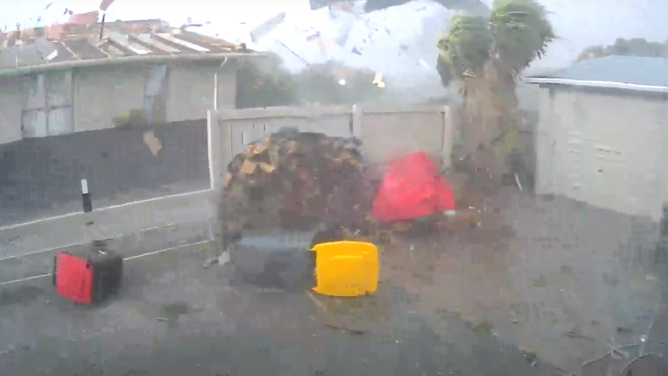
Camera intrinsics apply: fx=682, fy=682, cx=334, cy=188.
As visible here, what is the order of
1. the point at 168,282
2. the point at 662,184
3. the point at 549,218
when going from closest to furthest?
the point at 662,184 < the point at 549,218 < the point at 168,282

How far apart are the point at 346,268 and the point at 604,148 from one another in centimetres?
120

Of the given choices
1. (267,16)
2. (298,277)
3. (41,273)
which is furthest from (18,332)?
(267,16)

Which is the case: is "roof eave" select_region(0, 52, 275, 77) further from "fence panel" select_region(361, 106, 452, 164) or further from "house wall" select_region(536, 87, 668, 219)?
"house wall" select_region(536, 87, 668, 219)

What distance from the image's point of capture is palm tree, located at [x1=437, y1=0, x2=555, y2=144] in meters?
2.81

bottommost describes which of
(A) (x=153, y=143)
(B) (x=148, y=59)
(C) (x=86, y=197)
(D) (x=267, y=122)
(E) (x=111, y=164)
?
(C) (x=86, y=197)

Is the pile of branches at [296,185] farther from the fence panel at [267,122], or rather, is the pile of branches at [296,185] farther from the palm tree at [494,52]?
the palm tree at [494,52]

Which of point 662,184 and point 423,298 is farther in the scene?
point 423,298

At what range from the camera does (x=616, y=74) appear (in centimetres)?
272

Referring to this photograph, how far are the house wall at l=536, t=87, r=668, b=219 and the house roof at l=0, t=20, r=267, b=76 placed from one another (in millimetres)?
1339

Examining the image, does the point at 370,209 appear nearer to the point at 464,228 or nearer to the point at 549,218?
the point at 464,228

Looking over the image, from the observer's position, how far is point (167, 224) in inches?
125

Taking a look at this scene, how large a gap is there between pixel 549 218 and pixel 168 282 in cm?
173

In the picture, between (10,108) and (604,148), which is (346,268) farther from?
(10,108)

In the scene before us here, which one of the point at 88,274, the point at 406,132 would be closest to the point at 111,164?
the point at 88,274
